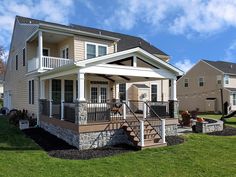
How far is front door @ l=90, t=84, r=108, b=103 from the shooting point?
1844 centimetres

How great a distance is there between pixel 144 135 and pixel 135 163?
2.52m

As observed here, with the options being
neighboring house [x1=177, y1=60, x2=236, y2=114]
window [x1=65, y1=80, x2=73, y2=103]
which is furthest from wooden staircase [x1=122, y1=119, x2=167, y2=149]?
neighboring house [x1=177, y1=60, x2=236, y2=114]

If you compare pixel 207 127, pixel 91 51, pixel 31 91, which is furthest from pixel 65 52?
Answer: pixel 207 127

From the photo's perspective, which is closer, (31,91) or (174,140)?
(174,140)

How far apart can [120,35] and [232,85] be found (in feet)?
62.2

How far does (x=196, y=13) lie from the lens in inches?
522

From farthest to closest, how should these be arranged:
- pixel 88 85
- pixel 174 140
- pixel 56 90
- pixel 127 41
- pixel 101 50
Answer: pixel 127 41 < pixel 101 50 < pixel 88 85 < pixel 56 90 < pixel 174 140

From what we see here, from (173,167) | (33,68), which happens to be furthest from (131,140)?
(33,68)

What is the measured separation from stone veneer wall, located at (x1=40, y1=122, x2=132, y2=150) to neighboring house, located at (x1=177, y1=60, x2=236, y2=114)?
24.1 m

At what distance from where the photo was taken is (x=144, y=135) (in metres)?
10.6

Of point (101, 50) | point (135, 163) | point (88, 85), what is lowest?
point (135, 163)

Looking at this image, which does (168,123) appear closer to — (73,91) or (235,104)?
(73,91)

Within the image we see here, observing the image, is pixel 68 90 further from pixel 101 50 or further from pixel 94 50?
pixel 101 50

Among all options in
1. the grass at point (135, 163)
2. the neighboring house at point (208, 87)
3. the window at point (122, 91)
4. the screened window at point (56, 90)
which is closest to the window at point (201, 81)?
the neighboring house at point (208, 87)
